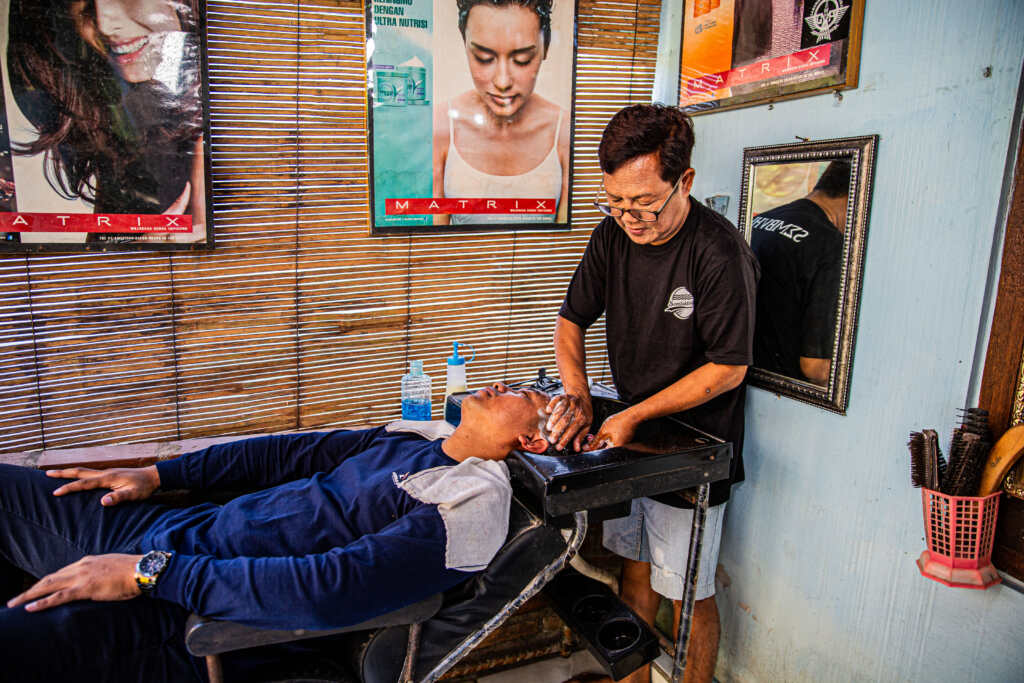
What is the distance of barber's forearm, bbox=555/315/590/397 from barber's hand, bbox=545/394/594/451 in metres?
0.23

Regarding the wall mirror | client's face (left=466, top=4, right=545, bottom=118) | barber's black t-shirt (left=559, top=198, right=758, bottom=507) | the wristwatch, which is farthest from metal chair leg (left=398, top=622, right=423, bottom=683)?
client's face (left=466, top=4, right=545, bottom=118)

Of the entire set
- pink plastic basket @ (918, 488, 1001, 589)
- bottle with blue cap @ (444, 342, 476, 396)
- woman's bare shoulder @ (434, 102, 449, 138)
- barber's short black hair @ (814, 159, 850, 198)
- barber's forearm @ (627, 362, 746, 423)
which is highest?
woman's bare shoulder @ (434, 102, 449, 138)

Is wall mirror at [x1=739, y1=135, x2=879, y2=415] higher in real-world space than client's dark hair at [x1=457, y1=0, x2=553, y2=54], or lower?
lower

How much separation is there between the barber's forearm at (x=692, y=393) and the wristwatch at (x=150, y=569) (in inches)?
51.2

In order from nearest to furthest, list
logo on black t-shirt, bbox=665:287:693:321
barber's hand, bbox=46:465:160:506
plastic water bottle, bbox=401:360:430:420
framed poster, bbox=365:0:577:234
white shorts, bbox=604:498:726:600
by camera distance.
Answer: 1. barber's hand, bbox=46:465:160:506
2. logo on black t-shirt, bbox=665:287:693:321
3. white shorts, bbox=604:498:726:600
4. framed poster, bbox=365:0:577:234
5. plastic water bottle, bbox=401:360:430:420

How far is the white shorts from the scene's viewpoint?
222 cm

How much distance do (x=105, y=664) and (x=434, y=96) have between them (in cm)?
217

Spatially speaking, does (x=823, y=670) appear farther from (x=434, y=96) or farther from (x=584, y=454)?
(x=434, y=96)

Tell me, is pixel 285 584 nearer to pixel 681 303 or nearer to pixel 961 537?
pixel 681 303

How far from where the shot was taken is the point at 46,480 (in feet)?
6.09

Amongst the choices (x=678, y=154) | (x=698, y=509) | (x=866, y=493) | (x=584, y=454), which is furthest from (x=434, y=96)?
(x=866, y=493)

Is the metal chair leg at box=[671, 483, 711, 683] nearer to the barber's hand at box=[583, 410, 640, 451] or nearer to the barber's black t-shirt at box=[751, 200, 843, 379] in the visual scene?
the barber's hand at box=[583, 410, 640, 451]

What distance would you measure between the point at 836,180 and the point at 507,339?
5.00 ft

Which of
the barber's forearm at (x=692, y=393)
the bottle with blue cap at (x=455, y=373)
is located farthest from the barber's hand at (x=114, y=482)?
the barber's forearm at (x=692, y=393)
